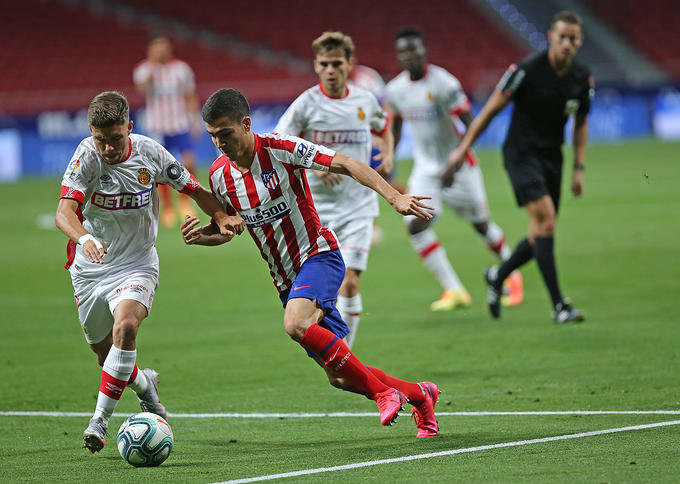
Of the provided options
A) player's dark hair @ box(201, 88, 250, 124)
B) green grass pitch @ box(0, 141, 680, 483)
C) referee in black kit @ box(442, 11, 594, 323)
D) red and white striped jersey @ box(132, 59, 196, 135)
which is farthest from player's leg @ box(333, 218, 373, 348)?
red and white striped jersey @ box(132, 59, 196, 135)

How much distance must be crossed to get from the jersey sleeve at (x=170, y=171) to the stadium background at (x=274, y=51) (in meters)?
23.0

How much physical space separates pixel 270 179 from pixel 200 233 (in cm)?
47

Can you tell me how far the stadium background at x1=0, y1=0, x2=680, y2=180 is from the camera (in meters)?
30.0

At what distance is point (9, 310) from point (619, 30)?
109 feet

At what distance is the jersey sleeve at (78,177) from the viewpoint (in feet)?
18.7

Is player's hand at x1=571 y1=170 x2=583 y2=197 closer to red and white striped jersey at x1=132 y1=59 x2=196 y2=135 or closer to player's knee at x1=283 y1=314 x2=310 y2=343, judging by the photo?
player's knee at x1=283 y1=314 x2=310 y2=343

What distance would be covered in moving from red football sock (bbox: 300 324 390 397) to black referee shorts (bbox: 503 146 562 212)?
4045 mm

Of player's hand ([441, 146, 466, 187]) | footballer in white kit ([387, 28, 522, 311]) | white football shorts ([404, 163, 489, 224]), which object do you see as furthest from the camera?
white football shorts ([404, 163, 489, 224])

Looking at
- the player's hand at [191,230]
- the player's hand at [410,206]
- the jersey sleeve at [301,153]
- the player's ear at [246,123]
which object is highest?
the player's ear at [246,123]

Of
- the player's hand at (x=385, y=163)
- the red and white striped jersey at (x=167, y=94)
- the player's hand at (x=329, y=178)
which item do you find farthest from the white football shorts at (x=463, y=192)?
the red and white striped jersey at (x=167, y=94)

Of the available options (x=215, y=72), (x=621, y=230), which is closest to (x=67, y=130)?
(x=215, y=72)

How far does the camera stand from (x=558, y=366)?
7578 mm

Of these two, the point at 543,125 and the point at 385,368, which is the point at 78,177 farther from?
the point at 543,125

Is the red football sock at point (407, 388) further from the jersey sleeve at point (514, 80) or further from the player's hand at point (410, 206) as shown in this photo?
the jersey sleeve at point (514, 80)
